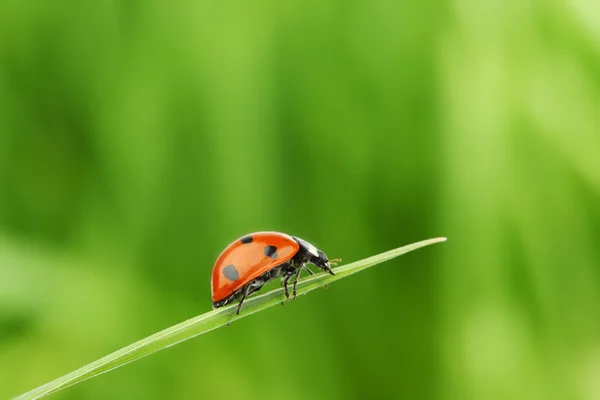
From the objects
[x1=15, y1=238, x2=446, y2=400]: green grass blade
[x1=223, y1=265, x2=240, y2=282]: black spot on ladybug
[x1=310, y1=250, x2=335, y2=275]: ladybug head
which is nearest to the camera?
[x1=15, y1=238, x2=446, y2=400]: green grass blade

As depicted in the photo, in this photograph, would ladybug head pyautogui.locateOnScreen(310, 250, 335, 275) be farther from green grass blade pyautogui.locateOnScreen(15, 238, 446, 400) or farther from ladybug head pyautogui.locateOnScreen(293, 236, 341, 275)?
green grass blade pyautogui.locateOnScreen(15, 238, 446, 400)

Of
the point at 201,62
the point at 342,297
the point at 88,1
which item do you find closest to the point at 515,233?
the point at 342,297

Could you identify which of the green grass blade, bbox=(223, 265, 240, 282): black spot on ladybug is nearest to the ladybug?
bbox=(223, 265, 240, 282): black spot on ladybug

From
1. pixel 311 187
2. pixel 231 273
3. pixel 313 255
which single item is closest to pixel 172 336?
pixel 231 273

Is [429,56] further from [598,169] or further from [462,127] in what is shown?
[598,169]

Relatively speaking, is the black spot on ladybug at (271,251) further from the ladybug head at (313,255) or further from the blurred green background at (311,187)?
the blurred green background at (311,187)

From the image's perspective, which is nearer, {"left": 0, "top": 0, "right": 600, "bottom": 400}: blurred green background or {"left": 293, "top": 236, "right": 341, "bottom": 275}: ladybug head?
{"left": 293, "top": 236, "right": 341, "bottom": 275}: ladybug head
